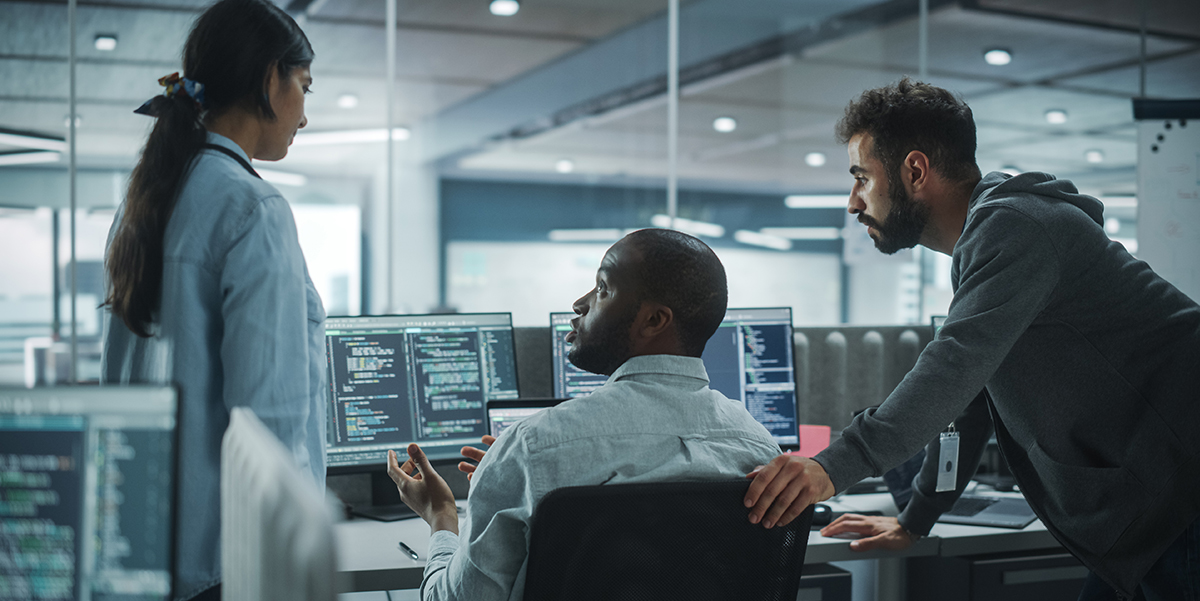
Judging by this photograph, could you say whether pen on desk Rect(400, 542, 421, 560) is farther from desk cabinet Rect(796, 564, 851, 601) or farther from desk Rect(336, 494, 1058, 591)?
desk cabinet Rect(796, 564, 851, 601)

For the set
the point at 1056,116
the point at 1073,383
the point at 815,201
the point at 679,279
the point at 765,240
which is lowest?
the point at 1073,383

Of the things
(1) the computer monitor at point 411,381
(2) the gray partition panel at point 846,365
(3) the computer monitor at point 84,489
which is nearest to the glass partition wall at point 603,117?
(2) the gray partition panel at point 846,365

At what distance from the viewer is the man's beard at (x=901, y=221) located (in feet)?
4.78

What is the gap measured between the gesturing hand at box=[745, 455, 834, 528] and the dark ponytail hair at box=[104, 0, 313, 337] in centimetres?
81

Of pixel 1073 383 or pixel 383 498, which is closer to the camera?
pixel 1073 383

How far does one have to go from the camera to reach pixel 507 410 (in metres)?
1.85

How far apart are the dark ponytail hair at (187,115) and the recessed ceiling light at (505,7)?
135 inches

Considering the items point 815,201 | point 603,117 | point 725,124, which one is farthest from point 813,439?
point 815,201

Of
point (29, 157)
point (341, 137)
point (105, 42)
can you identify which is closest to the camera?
point (29, 157)

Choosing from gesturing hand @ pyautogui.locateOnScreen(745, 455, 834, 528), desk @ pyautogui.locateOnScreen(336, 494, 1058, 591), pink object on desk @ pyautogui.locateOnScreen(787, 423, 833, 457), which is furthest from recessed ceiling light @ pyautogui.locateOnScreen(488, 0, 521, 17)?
gesturing hand @ pyautogui.locateOnScreen(745, 455, 834, 528)

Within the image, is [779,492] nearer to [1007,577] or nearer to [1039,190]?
[1039,190]

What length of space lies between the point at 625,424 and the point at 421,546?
76 centimetres

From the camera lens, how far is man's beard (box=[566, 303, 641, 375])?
1.14 m

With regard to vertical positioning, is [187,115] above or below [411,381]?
above
